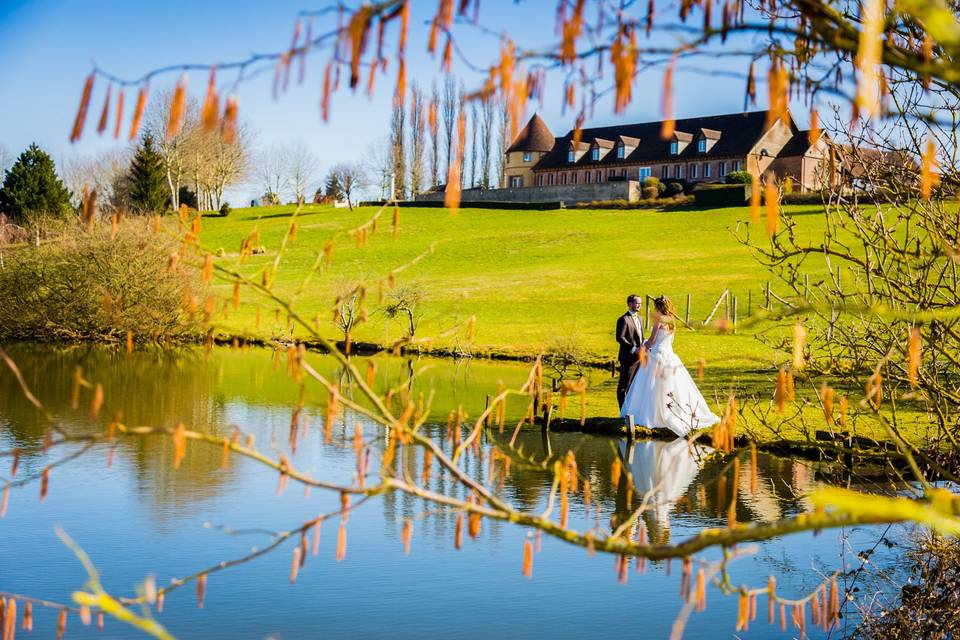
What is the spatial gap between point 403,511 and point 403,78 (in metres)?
11.9

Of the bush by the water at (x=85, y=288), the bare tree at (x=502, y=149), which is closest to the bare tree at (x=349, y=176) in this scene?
the bare tree at (x=502, y=149)

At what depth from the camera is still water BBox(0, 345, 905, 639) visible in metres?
10.2

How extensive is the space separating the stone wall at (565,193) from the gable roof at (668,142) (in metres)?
4.67

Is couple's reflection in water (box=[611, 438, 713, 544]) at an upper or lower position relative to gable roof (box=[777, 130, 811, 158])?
lower

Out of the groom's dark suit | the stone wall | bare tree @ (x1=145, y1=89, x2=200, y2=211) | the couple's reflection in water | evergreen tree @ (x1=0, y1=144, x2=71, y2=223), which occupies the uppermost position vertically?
bare tree @ (x1=145, y1=89, x2=200, y2=211)

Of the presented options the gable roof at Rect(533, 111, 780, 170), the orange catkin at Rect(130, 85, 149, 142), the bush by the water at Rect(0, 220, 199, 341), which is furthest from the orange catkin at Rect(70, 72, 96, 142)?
the gable roof at Rect(533, 111, 780, 170)

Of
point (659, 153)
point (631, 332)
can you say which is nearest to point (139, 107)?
point (631, 332)

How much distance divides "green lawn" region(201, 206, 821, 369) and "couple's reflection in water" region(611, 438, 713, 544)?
45.4 ft

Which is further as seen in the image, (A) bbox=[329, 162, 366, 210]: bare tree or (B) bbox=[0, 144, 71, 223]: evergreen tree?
(A) bbox=[329, 162, 366, 210]: bare tree

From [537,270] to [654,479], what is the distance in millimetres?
43536

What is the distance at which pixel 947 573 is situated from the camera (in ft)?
31.5

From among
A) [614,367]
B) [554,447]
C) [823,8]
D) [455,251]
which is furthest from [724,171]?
[823,8]

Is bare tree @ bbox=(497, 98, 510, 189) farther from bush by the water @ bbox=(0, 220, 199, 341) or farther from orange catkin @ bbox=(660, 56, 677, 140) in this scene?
orange catkin @ bbox=(660, 56, 677, 140)

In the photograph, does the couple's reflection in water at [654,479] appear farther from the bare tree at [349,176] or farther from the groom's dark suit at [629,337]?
the bare tree at [349,176]
